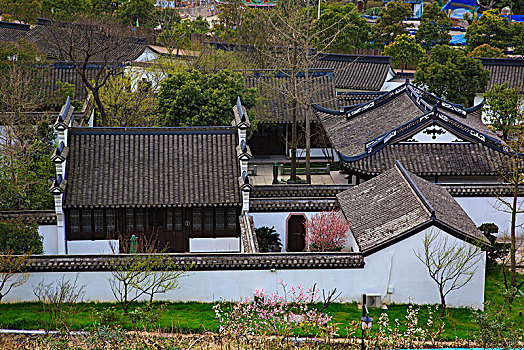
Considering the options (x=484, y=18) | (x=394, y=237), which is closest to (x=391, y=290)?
(x=394, y=237)

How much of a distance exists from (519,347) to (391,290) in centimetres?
550

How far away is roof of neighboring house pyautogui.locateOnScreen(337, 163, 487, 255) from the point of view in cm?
2239

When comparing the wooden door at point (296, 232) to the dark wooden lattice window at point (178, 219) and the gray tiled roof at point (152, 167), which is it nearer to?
the gray tiled roof at point (152, 167)

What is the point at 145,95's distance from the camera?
37.9 metres

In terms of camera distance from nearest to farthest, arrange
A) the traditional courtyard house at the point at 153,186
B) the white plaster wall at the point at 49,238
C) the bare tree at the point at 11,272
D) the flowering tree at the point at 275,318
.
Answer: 1. the flowering tree at the point at 275,318
2. the bare tree at the point at 11,272
3. the white plaster wall at the point at 49,238
4. the traditional courtyard house at the point at 153,186

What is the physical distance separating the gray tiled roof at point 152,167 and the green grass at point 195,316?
4.96m

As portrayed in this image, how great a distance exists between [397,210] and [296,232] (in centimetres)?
499

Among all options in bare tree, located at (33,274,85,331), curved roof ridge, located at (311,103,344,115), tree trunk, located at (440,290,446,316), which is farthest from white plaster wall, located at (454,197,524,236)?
bare tree, located at (33,274,85,331)

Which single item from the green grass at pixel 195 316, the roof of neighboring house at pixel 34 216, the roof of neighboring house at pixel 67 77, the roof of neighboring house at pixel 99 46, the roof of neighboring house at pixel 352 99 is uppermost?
the roof of neighboring house at pixel 99 46

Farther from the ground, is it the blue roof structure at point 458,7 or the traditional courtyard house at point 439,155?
the blue roof structure at point 458,7

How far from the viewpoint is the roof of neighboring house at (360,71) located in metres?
49.5

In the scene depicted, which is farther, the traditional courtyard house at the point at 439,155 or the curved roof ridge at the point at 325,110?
the curved roof ridge at the point at 325,110

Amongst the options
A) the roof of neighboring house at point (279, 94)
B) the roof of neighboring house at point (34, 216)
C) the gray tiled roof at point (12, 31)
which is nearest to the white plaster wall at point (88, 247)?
the roof of neighboring house at point (34, 216)

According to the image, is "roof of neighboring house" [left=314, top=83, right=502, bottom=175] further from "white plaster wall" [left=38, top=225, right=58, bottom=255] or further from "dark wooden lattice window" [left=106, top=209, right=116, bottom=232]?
"white plaster wall" [left=38, top=225, right=58, bottom=255]
